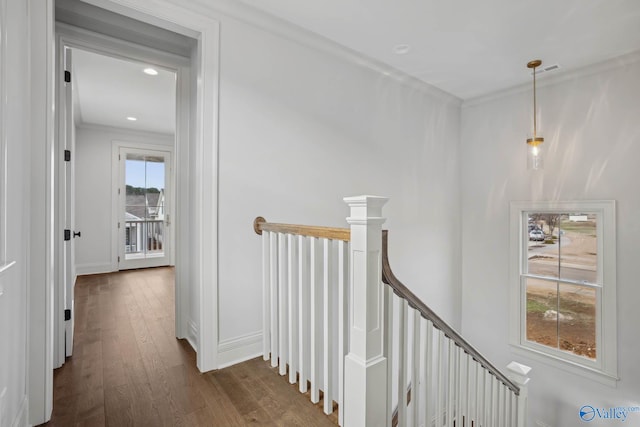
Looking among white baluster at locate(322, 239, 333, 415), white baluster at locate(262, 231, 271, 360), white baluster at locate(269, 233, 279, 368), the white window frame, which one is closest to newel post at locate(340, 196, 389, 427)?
white baluster at locate(322, 239, 333, 415)

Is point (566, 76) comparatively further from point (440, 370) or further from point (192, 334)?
point (192, 334)

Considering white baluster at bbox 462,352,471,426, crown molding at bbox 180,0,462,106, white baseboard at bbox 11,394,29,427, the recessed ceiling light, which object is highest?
the recessed ceiling light

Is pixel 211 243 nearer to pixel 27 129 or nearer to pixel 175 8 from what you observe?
pixel 27 129

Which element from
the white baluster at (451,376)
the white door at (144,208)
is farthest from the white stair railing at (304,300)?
the white door at (144,208)

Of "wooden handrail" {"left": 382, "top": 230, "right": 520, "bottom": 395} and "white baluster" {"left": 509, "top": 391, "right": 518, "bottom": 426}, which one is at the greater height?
"wooden handrail" {"left": 382, "top": 230, "right": 520, "bottom": 395}

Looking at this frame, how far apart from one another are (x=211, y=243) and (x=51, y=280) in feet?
2.82

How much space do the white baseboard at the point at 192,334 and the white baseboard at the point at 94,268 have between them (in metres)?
3.86

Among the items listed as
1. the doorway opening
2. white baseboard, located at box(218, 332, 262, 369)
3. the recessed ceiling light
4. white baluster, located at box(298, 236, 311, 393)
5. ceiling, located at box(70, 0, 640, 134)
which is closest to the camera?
white baluster, located at box(298, 236, 311, 393)

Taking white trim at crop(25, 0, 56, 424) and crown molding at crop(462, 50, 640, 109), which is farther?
crown molding at crop(462, 50, 640, 109)

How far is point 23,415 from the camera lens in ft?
4.89

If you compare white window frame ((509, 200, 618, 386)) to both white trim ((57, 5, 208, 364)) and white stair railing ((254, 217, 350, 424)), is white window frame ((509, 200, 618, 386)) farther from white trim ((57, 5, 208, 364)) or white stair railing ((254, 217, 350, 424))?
white trim ((57, 5, 208, 364))

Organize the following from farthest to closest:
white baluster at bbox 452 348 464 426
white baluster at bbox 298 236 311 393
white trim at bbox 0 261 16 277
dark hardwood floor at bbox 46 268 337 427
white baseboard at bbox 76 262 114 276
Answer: white baseboard at bbox 76 262 114 276, white baluster at bbox 452 348 464 426, white baluster at bbox 298 236 311 393, dark hardwood floor at bbox 46 268 337 427, white trim at bbox 0 261 16 277

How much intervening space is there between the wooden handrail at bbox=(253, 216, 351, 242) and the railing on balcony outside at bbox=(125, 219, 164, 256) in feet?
15.2

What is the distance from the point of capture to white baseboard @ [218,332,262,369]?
212 cm
